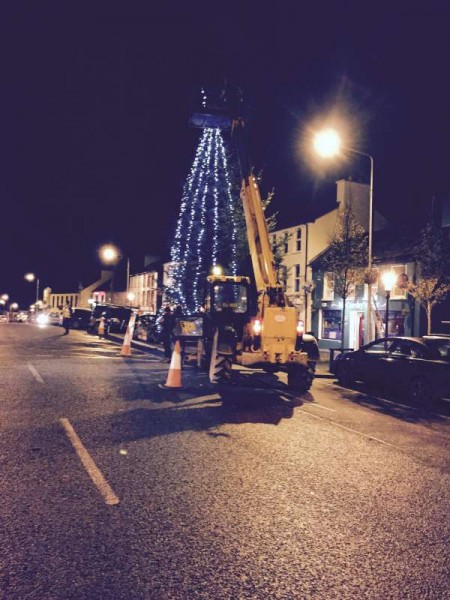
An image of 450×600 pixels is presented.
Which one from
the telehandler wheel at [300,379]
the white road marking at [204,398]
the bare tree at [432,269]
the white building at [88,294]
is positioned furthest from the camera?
the white building at [88,294]

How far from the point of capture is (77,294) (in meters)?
95.1

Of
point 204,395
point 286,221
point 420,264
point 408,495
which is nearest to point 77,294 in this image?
point 286,221

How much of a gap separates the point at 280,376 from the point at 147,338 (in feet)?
50.4

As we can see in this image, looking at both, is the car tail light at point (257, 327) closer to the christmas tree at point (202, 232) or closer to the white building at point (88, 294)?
the christmas tree at point (202, 232)

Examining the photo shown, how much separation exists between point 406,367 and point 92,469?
864 centimetres

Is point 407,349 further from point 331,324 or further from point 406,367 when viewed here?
point 331,324

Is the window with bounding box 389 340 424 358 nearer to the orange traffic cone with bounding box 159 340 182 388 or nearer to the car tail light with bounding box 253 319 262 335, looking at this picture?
the car tail light with bounding box 253 319 262 335

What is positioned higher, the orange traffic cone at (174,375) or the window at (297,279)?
the window at (297,279)

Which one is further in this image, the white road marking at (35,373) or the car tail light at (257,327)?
the white road marking at (35,373)

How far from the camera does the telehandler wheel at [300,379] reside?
12.1 metres

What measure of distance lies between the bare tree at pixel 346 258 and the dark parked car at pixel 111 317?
1621 cm

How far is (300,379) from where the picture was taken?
1227 centimetres

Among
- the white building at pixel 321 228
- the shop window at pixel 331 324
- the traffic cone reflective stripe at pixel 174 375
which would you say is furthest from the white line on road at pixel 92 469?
the white building at pixel 321 228

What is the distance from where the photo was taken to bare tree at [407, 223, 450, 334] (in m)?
20.5
